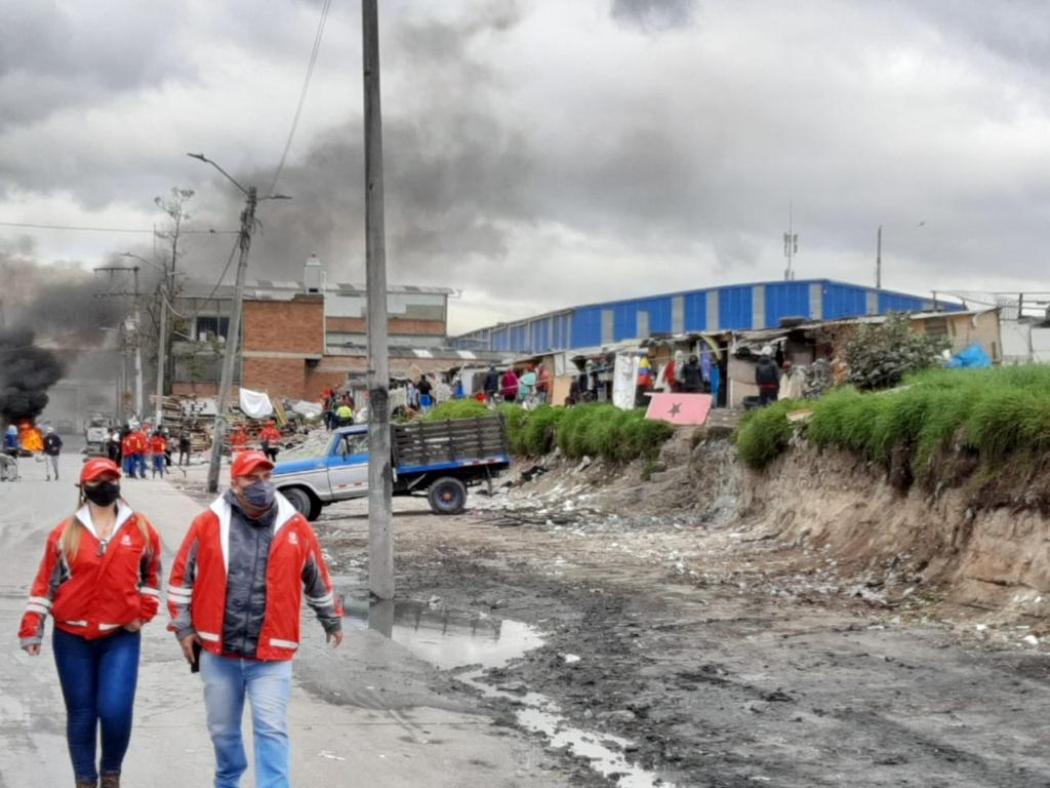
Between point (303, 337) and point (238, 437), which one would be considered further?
point (303, 337)

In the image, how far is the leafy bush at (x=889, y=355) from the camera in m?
24.4

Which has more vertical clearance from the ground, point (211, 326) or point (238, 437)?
point (211, 326)

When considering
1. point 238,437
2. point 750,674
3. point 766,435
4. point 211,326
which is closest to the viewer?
point 750,674

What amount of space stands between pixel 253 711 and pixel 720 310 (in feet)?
164

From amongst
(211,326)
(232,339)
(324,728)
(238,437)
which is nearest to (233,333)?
(232,339)

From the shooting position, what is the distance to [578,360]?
137 feet

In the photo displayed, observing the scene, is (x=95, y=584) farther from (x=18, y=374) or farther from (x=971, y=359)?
(x=18, y=374)

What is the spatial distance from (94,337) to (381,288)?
69.3 metres

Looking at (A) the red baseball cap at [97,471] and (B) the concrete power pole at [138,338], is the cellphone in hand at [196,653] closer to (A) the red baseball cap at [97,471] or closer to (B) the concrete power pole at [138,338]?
(A) the red baseball cap at [97,471]

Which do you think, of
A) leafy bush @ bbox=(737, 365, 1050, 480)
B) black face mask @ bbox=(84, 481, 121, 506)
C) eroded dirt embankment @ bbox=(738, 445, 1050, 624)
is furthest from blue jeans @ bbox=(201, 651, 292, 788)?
leafy bush @ bbox=(737, 365, 1050, 480)

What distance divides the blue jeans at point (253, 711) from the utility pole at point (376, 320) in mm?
9298

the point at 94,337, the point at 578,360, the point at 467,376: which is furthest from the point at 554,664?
the point at 94,337

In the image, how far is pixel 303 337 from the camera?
80625 mm

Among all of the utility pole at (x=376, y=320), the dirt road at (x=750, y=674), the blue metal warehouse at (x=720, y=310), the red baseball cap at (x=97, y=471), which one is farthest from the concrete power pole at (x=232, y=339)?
the red baseball cap at (x=97, y=471)
